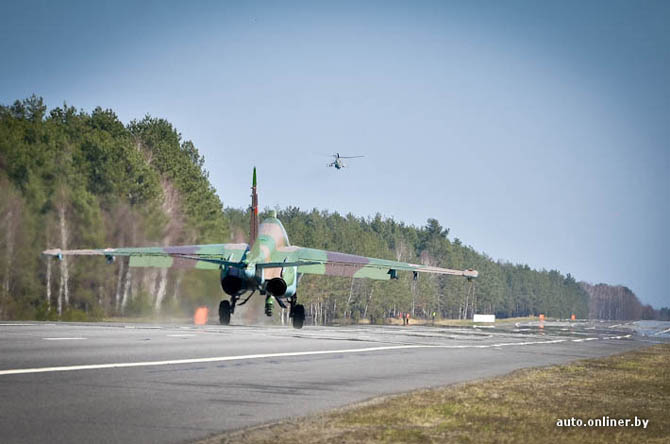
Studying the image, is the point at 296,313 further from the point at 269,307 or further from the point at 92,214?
the point at 92,214

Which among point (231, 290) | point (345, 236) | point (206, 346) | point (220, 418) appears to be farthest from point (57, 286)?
point (345, 236)

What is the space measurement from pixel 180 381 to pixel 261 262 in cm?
1999

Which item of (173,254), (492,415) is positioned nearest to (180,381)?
(492,415)

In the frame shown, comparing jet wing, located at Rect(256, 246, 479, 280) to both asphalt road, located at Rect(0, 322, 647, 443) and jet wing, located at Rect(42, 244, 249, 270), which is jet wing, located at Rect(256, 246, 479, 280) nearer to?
jet wing, located at Rect(42, 244, 249, 270)

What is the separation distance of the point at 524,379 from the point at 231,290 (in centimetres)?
1859

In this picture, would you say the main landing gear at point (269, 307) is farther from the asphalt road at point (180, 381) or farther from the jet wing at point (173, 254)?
the asphalt road at point (180, 381)

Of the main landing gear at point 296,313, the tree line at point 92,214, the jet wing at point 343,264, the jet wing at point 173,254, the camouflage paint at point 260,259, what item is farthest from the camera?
the tree line at point 92,214

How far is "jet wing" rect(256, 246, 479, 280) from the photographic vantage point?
35.0 metres

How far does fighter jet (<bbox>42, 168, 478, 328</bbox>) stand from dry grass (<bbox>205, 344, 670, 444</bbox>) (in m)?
17.6

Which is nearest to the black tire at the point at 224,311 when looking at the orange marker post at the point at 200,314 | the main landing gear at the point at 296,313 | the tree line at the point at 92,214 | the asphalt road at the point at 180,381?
the main landing gear at the point at 296,313

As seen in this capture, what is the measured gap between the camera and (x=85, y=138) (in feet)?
231

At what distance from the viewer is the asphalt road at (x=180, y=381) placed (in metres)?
8.76

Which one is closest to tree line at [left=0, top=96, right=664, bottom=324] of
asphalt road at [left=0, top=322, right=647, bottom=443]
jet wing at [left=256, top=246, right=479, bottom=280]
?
jet wing at [left=256, top=246, right=479, bottom=280]

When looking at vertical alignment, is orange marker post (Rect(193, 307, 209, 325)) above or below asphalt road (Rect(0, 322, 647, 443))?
below
